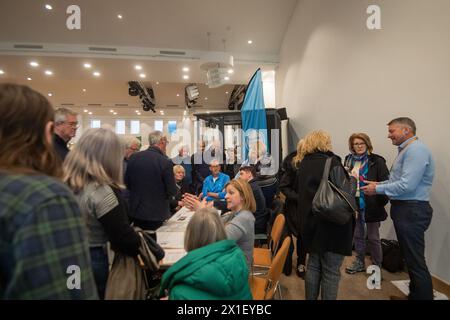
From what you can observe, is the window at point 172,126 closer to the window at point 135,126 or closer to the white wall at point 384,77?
the window at point 135,126

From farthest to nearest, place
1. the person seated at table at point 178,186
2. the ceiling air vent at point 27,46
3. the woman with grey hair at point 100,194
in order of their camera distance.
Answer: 1. the ceiling air vent at point 27,46
2. the person seated at table at point 178,186
3. the woman with grey hair at point 100,194

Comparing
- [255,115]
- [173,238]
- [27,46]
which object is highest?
[27,46]

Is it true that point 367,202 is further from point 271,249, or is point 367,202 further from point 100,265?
point 100,265

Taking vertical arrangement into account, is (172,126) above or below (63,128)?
above

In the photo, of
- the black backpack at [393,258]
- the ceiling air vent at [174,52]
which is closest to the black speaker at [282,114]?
the ceiling air vent at [174,52]

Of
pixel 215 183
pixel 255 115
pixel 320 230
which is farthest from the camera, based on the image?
pixel 255 115

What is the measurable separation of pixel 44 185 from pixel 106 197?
520 millimetres

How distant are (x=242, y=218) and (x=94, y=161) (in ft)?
3.29

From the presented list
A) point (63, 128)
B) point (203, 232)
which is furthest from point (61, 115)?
point (203, 232)

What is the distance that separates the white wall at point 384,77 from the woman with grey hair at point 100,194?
268 centimetres

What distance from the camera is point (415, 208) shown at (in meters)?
1.88

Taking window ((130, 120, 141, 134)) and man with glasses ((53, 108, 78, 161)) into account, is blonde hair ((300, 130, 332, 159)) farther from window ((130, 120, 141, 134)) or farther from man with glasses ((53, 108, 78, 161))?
window ((130, 120, 141, 134))

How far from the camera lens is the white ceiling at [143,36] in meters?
4.95
